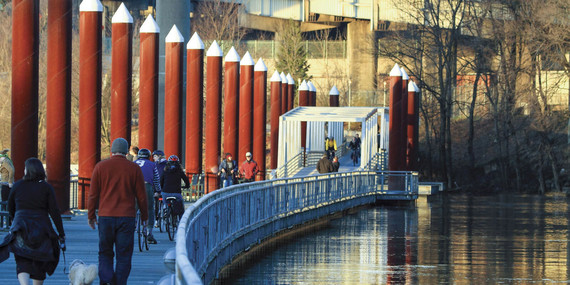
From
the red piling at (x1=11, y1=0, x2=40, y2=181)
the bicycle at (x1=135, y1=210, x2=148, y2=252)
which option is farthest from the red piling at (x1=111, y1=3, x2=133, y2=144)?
the bicycle at (x1=135, y1=210, x2=148, y2=252)

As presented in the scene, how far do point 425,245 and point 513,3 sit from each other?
39.2m

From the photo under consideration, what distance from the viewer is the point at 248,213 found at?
1891 centimetres

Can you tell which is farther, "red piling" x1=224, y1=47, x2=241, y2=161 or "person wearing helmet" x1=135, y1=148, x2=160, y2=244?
"red piling" x1=224, y1=47, x2=241, y2=161

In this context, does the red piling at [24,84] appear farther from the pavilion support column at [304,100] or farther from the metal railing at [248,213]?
the pavilion support column at [304,100]

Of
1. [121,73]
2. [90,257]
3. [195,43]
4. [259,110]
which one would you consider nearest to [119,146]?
[90,257]

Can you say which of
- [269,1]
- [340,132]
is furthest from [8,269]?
[269,1]

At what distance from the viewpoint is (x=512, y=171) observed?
211ft

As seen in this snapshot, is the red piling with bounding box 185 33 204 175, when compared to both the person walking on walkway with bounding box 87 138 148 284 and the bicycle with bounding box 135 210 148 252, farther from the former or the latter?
the person walking on walkway with bounding box 87 138 148 284

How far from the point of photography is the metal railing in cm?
1170

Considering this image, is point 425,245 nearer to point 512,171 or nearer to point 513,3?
point 513,3

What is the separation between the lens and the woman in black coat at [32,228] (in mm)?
10414

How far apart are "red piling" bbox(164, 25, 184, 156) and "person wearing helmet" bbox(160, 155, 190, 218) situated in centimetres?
1233

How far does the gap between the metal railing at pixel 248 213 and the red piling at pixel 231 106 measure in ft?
15.4

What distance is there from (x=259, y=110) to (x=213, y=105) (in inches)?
403
